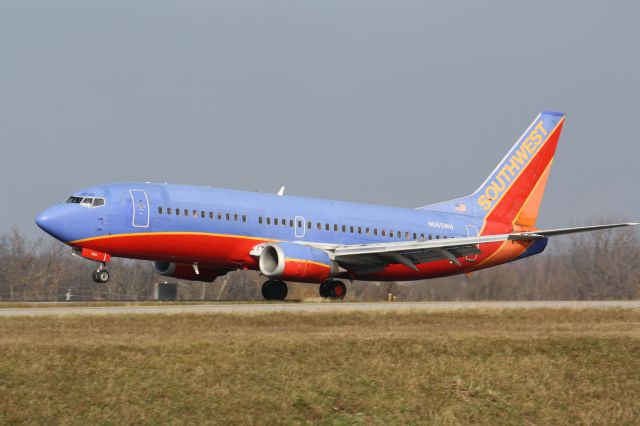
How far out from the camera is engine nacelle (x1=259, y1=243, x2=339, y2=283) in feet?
120

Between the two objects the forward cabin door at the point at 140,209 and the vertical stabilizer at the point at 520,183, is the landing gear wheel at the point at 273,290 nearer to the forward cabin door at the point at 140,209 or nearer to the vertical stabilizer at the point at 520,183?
the forward cabin door at the point at 140,209

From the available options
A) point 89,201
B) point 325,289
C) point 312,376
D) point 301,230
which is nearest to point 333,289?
point 325,289

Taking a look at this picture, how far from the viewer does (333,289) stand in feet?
131

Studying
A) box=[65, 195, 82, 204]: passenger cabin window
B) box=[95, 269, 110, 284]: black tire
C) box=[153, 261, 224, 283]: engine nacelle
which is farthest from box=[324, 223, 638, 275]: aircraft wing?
box=[65, 195, 82, 204]: passenger cabin window

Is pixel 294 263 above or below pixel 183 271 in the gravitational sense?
above

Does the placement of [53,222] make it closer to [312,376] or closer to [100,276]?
[100,276]

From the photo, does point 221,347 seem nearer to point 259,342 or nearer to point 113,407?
point 259,342

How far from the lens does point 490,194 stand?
155 ft

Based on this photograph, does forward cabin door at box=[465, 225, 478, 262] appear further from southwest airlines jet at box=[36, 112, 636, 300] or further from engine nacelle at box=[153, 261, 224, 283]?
engine nacelle at box=[153, 261, 224, 283]

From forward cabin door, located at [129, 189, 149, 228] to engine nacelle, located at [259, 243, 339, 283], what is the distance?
437 cm

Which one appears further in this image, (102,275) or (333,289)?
(333,289)

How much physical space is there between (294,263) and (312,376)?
60.3ft

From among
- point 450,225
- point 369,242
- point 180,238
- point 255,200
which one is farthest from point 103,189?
point 450,225

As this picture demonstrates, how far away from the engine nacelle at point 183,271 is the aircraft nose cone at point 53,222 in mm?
5784
